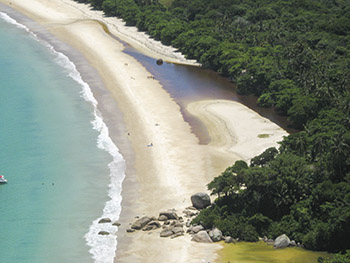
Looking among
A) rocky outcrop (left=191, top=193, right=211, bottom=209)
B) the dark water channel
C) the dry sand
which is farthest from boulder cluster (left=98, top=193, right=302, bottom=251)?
the dark water channel

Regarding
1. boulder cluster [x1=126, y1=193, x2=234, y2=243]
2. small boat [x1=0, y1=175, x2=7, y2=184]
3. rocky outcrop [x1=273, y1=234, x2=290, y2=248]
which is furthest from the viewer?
small boat [x1=0, y1=175, x2=7, y2=184]

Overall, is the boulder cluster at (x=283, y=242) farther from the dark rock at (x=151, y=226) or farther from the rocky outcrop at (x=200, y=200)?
the dark rock at (x=151, y=226)

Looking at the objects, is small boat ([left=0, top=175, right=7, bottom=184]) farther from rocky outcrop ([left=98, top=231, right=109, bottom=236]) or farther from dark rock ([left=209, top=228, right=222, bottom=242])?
dark rock ([left=209, top=228, right=222, bottom=242])

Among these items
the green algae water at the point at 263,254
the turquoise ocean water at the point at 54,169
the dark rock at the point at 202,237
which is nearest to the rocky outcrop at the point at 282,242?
the green algae water at the point at 263,254

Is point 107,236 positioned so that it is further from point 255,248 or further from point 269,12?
point 269,12

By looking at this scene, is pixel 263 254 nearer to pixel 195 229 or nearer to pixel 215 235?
pixel 215 235

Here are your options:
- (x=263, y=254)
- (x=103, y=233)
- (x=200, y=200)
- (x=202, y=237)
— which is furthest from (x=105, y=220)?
(x=263, y=254)
